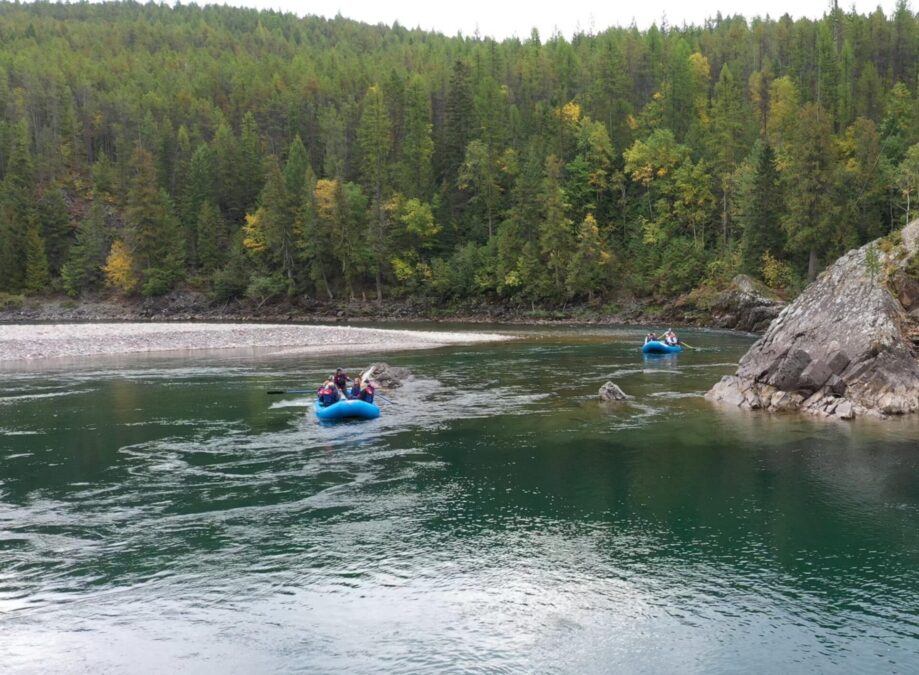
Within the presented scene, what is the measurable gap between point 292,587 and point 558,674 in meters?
5.52

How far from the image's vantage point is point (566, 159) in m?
106

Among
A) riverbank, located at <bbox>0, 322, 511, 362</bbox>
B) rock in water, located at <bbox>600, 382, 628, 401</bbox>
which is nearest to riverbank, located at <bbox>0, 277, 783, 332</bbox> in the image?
riverbank, located at <bbox>0, 322, 511, 362</bbox>

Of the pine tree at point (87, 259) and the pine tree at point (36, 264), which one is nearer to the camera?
the pine tree at point (87, 259)

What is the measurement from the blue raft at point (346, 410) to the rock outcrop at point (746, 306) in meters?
47.3

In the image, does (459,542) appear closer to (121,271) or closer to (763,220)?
(763,220)

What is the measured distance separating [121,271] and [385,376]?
→ 81530mm

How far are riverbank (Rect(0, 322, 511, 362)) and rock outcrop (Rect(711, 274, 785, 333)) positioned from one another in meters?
21.4

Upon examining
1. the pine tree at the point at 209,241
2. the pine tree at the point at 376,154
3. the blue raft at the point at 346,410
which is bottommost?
the blue raft at the point at 346,410

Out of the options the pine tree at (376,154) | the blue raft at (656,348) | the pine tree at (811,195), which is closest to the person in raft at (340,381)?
the blue raft at (656,348)

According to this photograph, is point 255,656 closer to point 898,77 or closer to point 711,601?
point 711,601

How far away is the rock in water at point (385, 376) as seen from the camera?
38.9 meters

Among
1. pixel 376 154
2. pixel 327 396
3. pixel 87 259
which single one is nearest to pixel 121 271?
pixel 87 259

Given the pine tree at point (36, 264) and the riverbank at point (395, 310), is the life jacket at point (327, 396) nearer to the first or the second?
the riverbank at point (395, 310)

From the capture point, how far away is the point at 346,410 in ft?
98.8
